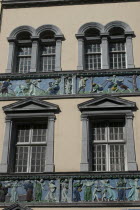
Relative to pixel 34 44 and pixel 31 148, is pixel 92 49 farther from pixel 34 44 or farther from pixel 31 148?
pixel 31 148

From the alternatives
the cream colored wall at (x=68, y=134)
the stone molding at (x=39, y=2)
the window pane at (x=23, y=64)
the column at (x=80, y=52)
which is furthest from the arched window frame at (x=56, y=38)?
the cream colored wall at (x=68, y=134)

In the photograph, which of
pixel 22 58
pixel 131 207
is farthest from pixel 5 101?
pixel 131 207

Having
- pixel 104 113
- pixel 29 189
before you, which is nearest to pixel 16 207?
pixel 29 189

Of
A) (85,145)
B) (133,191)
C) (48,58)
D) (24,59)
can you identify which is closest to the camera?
(133,191)

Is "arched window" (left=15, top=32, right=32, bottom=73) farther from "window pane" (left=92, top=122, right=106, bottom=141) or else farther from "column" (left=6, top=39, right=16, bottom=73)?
"window pane" (left=92, top=122, right=106, bottom=141)

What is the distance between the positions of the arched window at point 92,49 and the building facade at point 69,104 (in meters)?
0.04

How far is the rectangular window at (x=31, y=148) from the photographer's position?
1667cm

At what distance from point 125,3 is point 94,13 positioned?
1506 millimetres

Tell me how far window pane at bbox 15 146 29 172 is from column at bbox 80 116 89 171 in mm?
2294

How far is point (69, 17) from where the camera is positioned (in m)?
19.6

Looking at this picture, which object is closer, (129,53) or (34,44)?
(129,53)

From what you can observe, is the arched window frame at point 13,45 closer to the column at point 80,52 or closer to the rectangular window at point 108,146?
A: the column at point 80,52

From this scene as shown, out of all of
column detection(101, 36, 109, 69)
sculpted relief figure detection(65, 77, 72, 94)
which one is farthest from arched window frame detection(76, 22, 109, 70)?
sculpted relief figure detection(65, 77, 72, 94)

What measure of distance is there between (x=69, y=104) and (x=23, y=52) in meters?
3.78
